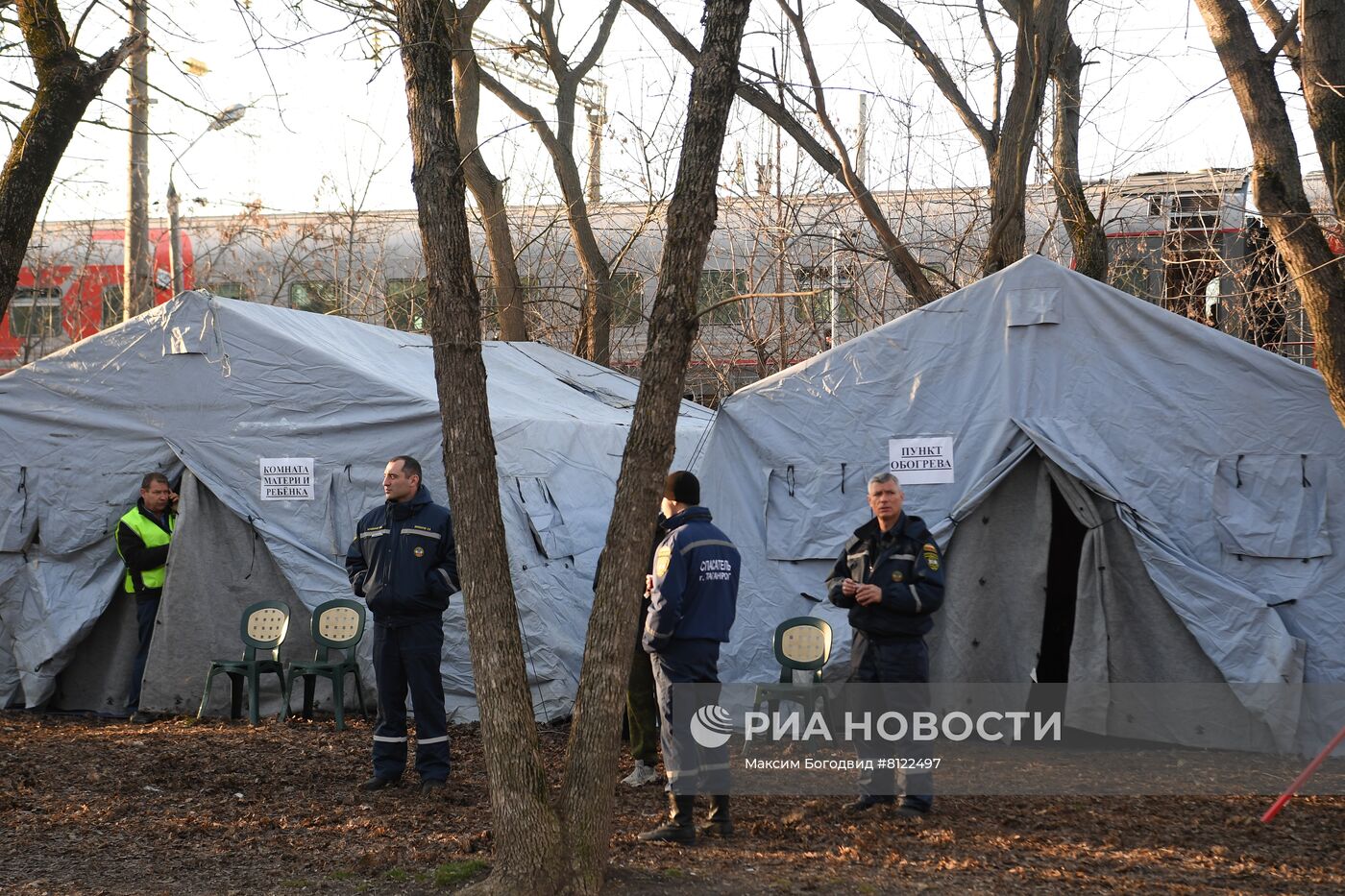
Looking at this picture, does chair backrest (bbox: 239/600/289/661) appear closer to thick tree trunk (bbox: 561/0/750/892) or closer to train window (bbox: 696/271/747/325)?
thick tree trunk (bbox: 561/0/750/892)

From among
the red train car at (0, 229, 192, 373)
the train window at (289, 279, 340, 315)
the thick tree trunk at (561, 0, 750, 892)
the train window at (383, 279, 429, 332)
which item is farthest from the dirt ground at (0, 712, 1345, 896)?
the red train car at (0, 229, 192, 373)

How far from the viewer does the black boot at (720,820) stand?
5.81m

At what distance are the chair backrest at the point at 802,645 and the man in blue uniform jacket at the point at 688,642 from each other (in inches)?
89.5

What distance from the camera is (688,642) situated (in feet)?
19.0

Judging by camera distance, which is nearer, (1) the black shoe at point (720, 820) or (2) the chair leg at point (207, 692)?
(1) the black shoe at point (720, 820)

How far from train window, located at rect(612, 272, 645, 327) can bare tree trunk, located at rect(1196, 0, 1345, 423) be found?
32.4 ft

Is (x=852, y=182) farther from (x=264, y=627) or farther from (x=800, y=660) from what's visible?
(x=264, y=627)

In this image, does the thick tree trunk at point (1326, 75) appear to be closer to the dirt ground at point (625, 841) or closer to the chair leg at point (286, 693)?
the dirt ground at point (625, 841)

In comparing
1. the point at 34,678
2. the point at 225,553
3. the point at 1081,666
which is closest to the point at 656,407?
the point at 1081,666

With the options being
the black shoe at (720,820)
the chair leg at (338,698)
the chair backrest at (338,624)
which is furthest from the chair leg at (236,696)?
the black shoe at (720,820)

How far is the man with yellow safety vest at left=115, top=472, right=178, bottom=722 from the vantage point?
9.23 m

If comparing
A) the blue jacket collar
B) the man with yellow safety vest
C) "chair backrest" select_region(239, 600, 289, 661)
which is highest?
the blue jacket collar

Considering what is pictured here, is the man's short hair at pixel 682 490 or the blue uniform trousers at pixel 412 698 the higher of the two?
the man's short hair at pixel 682 490

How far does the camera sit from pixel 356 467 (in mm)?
9391
